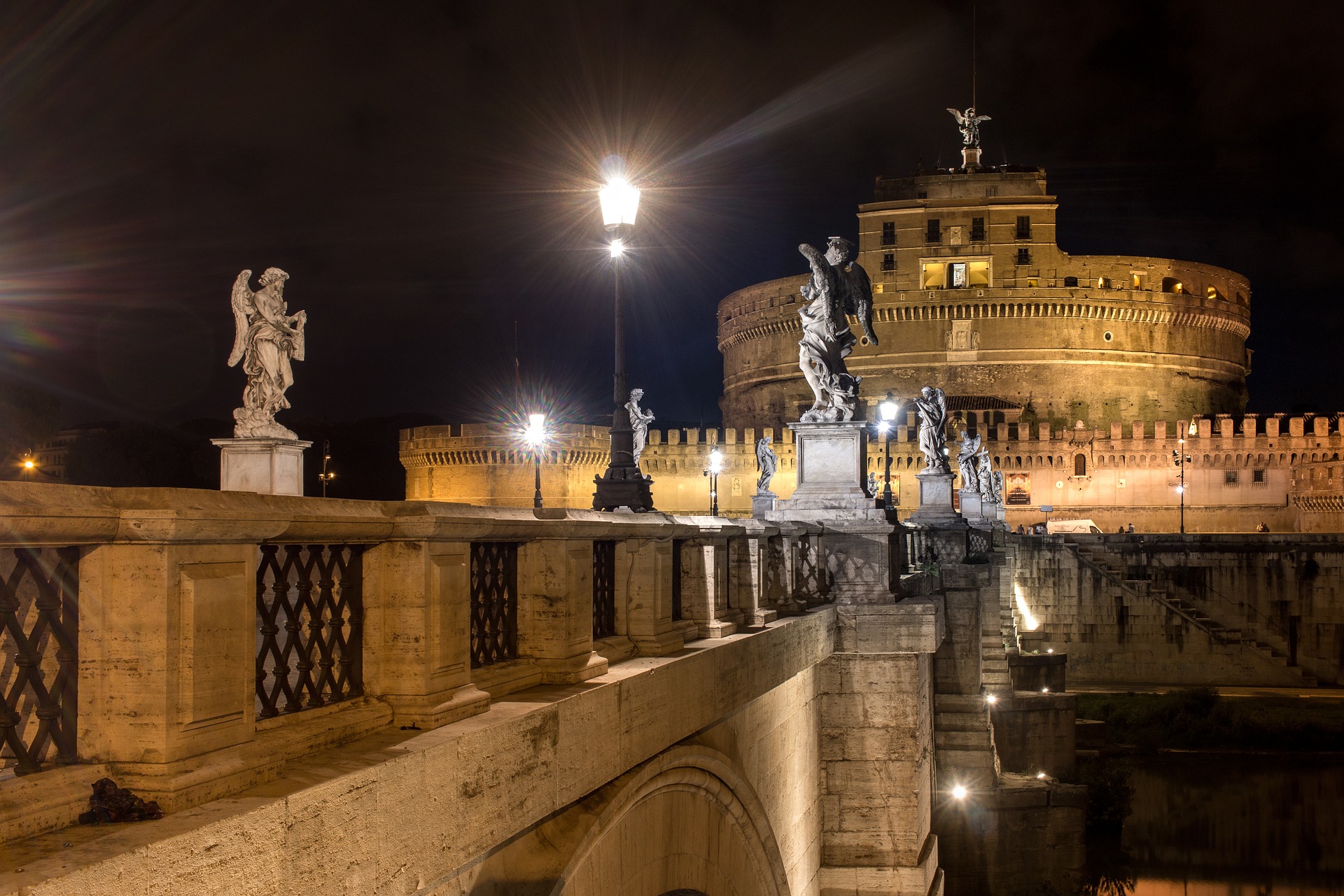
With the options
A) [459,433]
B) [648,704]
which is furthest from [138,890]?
[459,433]

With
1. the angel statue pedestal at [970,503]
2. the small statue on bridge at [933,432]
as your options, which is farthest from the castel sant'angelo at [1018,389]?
the small statue on bridge at [933,432]

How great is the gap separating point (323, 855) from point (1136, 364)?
70.4 meters

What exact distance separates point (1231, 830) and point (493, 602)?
26368 millimetres

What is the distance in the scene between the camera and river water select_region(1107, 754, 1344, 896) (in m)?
23.8

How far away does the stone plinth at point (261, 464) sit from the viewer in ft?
45.6

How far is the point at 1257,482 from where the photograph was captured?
57.0 metres

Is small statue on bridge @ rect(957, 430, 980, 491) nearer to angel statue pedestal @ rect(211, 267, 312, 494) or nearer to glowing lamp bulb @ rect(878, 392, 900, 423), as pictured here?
glowing lamp bulb @ rect(878, 392, 900, 423)

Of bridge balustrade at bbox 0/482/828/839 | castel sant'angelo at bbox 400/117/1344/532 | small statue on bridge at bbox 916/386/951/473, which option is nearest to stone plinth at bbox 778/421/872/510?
bridge balustrade at bbox 0/482/828/839

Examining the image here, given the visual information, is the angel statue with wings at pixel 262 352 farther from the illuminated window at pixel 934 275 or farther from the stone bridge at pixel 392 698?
the illuminated window at pixel 934 275

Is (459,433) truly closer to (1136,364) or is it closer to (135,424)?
(135,424)

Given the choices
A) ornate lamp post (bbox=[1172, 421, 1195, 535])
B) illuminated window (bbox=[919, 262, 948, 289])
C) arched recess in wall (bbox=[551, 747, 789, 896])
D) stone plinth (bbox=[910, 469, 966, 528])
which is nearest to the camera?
arched recess in wall (bbox=[551, 747, 789, 896])

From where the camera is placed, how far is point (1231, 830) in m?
26.3

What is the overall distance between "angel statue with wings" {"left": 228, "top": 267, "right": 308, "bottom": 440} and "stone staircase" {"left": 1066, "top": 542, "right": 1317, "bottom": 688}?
104ft

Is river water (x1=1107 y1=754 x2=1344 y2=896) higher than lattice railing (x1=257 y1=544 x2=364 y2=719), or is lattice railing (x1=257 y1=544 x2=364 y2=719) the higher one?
lattice railing (x1=257 y1=544 x2=364 y2=719)
